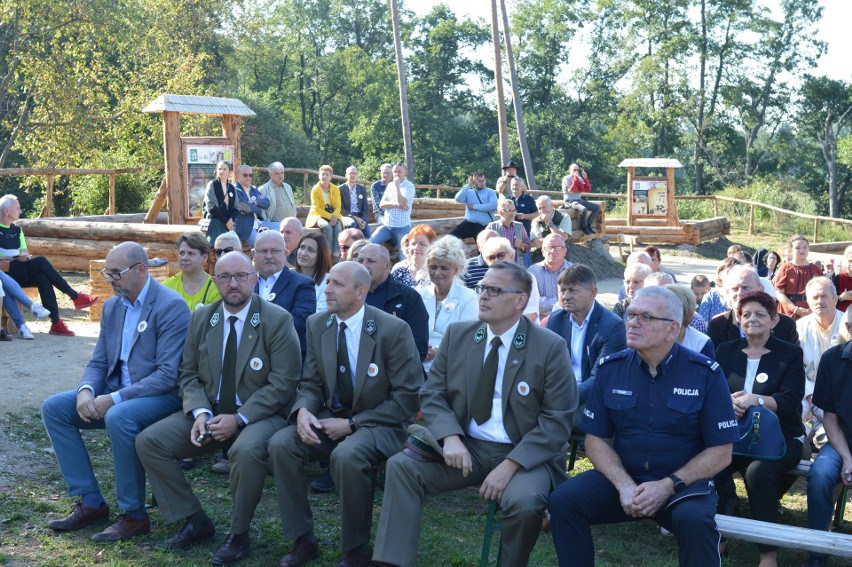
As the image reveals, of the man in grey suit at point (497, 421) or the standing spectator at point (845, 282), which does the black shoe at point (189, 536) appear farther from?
the standing spectator at point (845, 282)

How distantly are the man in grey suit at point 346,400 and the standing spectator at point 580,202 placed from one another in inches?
547

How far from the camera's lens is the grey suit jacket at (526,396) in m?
4.37

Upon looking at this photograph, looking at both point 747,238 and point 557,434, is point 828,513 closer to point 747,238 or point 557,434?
point 557,434

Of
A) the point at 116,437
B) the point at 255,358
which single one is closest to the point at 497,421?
the point at 255,358

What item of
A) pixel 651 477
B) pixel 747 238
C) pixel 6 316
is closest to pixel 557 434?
pixel 651 477

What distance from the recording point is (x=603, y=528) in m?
5.22

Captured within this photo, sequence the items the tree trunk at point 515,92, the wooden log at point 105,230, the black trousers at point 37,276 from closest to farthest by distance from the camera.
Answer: the black trousers at point 37,276 < the wooden log at point 105,230 < the tree trunk at point 515,92

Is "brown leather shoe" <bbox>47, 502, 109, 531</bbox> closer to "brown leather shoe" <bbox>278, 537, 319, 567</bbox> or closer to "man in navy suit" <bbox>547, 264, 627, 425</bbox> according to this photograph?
"brown leather shoe" <bbox>278, 537, 319, 567</bbox>

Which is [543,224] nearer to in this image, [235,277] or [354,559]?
[235,277]

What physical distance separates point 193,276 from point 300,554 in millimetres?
→ 2464

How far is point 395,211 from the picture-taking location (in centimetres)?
1288

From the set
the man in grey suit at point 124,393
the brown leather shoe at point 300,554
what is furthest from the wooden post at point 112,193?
the brown leather shoe at point 300,554

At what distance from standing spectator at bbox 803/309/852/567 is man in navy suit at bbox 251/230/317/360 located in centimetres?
292

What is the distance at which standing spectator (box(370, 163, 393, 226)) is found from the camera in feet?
43.7
